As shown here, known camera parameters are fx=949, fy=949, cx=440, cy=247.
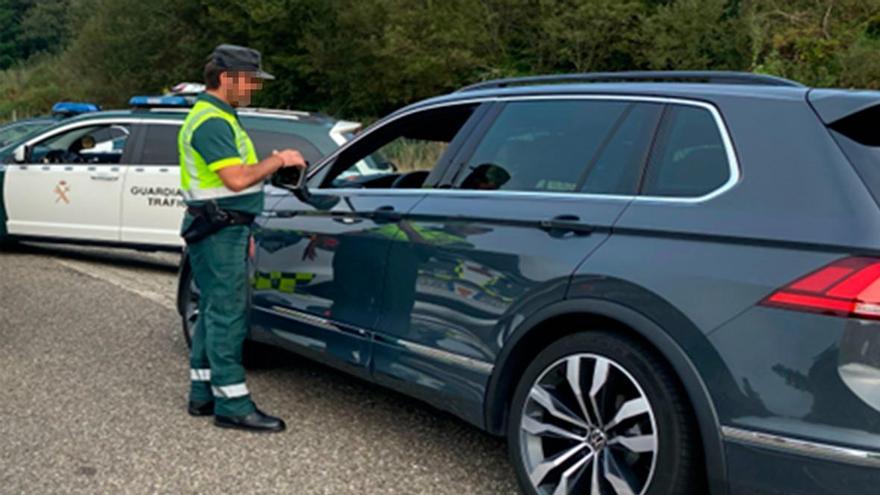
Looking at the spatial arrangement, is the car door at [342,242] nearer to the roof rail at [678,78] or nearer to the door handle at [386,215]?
the door handle at [386,215]

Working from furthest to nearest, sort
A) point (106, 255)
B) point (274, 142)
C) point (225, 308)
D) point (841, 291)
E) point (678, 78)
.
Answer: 1. point (106, 255)
2. point (274, 142)
3. point (225, 308)
4. point (678, 78)
5. point (841, 291)

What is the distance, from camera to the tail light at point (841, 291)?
8.84 ft

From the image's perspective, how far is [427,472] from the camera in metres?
4.21

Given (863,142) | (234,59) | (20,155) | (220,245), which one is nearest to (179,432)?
(220,245)

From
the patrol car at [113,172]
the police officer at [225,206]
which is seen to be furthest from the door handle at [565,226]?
the patrol car at [113,172]

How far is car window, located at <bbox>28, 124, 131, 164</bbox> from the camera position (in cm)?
998

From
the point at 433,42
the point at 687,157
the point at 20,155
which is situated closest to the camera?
the point at 687,157

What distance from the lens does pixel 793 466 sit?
111 inches

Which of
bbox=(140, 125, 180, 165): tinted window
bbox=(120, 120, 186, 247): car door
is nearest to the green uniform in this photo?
bbox=(120, 120, 186, 247): car door

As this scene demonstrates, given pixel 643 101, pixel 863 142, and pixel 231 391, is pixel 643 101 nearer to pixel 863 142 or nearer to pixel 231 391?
pixel 863 142

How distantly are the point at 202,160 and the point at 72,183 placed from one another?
6.09 m

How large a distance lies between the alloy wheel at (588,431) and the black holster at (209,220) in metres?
1.86

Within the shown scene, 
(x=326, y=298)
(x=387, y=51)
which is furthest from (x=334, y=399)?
(x=387, y=51)

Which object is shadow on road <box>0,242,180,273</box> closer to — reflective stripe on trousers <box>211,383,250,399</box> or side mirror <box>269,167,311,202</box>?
side mirror <box>269,167,311,202</box>
